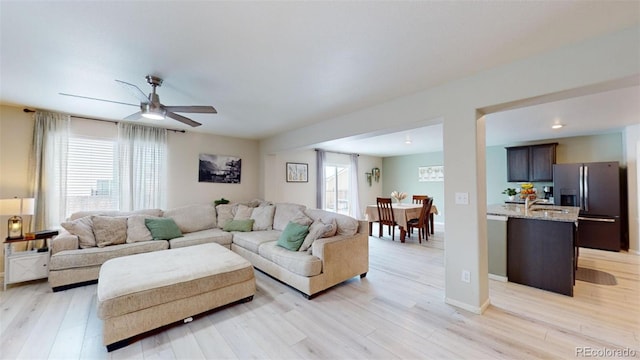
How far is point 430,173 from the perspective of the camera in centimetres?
802

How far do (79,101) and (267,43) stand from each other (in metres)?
2.99

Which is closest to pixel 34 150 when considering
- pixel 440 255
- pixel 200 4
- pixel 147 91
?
pixel 147 91

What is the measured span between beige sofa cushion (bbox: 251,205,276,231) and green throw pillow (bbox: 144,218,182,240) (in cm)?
124

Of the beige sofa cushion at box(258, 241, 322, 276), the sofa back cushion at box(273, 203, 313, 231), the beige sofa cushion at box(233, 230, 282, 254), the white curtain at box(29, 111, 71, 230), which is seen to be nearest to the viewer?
the beige sofa cushion at box(258, 241, 322, 276)

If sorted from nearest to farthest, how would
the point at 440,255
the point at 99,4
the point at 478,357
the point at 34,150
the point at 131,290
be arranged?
the point at 99,4, the point at 478,357, the point at 131,290, the point at 34,150, the point at 440,255

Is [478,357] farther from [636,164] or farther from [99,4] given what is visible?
[636,164]

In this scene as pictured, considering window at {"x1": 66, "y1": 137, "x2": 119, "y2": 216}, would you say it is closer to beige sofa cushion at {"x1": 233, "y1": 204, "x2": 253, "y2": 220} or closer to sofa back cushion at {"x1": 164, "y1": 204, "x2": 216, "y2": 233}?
sofa back cushion at {"x1": 164, "y1": 204, "x2": 216, "y2": 233}

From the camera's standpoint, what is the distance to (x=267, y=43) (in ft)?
6.33

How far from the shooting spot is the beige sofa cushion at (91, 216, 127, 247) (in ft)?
11.3

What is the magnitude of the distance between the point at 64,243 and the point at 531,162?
8.57 metres

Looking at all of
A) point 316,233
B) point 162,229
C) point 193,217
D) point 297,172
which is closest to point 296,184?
point 297,172

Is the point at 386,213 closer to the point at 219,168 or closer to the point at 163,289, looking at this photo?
the point at 219,168

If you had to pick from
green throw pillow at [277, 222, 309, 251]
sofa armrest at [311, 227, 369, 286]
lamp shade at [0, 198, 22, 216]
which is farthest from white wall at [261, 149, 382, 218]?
lamp shade at [0, 198, 22, 216]

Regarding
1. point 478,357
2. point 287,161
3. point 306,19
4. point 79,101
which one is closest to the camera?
point 306,19
